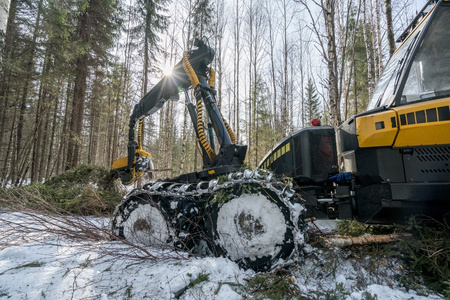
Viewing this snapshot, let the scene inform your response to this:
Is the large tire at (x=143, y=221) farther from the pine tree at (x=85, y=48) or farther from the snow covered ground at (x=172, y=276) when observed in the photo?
the pine tree at (x=85, y=48)

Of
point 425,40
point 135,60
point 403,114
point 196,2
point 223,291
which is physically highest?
point 196,2

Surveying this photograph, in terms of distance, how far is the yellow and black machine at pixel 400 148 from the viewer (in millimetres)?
2133

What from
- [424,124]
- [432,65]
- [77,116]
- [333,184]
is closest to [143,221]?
[333,184]

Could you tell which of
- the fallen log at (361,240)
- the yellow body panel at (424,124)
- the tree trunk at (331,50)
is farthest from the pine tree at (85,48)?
the yellow body panel at (424,124)

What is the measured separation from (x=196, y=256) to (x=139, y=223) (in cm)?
96

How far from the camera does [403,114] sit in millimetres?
2178

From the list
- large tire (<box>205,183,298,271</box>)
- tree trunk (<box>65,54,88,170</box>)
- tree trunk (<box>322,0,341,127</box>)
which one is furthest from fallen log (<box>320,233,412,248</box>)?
tree trunk (<box>65,54,88,170</box>)

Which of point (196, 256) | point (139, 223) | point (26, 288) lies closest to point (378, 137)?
point (196, 256)

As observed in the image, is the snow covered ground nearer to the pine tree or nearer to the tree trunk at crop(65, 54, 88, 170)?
the tree trunk at crop(65, 54, 88, 170)

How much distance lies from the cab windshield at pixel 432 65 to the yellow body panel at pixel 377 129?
288 millimetres

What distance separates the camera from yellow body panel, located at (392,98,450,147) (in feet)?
6.67

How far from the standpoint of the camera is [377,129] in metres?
2.30

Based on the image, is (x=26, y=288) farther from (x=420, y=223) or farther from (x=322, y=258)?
(x=420, y=223)

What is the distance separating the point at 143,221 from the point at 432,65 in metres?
3.58
